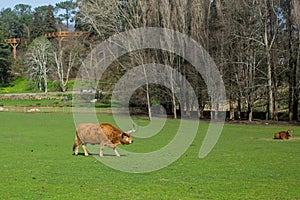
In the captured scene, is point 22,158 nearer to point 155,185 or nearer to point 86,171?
point 86,171

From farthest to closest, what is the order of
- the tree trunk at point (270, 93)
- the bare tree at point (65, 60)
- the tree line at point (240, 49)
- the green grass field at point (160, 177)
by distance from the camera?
1. the bare tree at point (65, 60)
2. the tree line at point (240, 49)
3. the tree trunk at point (270, 93)
4. the green grass field at point (160, 177)

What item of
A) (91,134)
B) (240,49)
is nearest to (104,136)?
(91,134)

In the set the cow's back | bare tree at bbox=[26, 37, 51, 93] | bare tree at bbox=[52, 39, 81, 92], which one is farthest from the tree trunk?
bare tree at bbox=[26, 37, 51, 93]

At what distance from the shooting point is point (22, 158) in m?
19.5

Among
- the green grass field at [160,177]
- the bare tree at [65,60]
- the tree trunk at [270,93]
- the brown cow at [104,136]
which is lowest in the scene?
the green grass field at [160,177]

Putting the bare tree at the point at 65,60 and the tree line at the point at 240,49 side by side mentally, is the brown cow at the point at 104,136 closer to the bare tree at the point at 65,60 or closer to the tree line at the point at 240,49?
the tree line at the point at 240,49

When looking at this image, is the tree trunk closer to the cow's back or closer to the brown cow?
the brown cow

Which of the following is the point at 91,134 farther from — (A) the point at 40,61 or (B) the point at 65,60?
(A) the point at 40,61

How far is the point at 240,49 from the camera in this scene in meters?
49.7

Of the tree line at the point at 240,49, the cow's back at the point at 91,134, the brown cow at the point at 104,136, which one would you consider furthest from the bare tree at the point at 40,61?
the brown cow at the point at 104,136

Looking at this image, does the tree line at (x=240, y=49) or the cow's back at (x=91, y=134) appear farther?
the tree line at (x=240, y=49)

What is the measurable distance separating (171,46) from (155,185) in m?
41.0

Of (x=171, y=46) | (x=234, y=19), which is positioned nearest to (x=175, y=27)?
(x=171, y=46)

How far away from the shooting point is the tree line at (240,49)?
48250 millimetres
